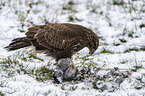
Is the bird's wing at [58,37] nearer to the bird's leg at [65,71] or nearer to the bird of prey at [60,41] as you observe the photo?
the bird of prey at [60,41]

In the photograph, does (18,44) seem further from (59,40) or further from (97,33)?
(97,33)

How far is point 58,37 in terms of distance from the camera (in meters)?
4.05

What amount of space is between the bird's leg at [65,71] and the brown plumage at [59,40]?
0.87 ft

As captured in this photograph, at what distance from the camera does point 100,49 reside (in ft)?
16.9

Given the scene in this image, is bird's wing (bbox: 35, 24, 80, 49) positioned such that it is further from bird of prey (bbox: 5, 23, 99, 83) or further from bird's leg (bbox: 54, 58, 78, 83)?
bird's leg (bbox: 54, 58, 78, 83)

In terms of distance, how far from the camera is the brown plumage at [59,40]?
4023mm

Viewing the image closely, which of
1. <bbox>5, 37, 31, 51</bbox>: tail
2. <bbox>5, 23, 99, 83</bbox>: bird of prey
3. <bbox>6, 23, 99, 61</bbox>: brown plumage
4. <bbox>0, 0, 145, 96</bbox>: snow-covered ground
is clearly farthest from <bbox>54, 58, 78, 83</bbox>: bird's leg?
<bbox>5, 37, 31, 51</bbox>: tail

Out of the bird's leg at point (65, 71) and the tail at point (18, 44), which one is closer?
the bird's leg at point (65, 71)

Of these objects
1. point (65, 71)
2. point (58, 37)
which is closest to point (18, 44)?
point (58, 37)

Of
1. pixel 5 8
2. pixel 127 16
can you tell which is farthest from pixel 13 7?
pixel 127 16

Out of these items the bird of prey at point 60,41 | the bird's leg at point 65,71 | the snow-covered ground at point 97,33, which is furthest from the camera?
the bird of prey at point 60,41

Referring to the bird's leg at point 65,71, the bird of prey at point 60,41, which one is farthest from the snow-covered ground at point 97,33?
the bird of prey at point 60,41

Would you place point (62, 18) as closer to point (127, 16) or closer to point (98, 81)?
point (127, 16)

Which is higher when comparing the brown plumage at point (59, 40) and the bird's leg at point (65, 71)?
the brown plumage at point (59, 40)
